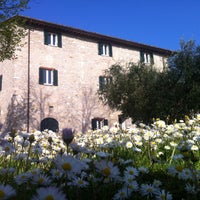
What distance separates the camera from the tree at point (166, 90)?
15.3m

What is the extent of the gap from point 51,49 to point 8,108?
18.2ft

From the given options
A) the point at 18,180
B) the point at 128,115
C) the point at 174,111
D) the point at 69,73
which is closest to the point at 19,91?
the point at 69,73

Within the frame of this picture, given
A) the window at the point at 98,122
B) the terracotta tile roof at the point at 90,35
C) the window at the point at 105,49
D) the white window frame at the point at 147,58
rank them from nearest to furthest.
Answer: the terracotta tile roof at the point at 90,35 < the window at the point at 98,122 < the window at the point at 105,49 < the white window frame at the point at 147,58

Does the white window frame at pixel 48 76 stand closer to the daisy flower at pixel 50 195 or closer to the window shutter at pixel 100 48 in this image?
→ the window shutter at pixel 100 48

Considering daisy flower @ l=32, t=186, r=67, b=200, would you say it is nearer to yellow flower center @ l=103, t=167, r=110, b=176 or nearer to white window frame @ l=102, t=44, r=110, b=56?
yellow flower center @ l=103, t=167, r=110, b=176

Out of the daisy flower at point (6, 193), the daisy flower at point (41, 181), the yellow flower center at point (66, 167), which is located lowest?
the daisy flower at point (41, 181)

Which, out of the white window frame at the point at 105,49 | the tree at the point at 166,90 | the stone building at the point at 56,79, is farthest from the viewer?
the white window frame at the point at 105,49

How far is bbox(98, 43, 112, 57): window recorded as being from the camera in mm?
23828

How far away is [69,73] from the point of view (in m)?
21.7

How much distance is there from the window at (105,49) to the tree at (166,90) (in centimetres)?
607

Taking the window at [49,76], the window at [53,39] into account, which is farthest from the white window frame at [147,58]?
the window at [49,76]

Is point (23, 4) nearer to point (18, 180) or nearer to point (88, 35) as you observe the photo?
point (88, 35)

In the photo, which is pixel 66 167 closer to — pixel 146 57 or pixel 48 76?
pixel 48 76

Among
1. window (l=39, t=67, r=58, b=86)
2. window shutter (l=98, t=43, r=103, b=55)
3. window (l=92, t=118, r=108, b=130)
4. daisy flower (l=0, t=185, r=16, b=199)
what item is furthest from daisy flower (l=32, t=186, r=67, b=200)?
window shutter (l=98, t=43, r=103, b=55)
